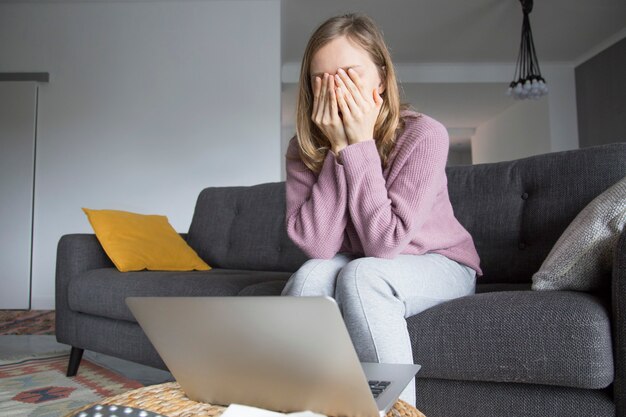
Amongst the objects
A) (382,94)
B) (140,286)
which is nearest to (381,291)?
(382,94)

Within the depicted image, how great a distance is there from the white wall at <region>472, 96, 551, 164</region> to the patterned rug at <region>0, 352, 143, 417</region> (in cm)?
600

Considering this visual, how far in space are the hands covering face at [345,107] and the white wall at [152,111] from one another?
3.37 metres

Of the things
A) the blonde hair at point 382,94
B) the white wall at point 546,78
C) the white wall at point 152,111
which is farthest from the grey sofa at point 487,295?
the white wall at point 546,78

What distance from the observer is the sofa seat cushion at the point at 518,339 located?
98 cm

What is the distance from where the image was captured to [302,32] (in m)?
5.65

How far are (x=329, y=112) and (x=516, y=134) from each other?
7.35 m

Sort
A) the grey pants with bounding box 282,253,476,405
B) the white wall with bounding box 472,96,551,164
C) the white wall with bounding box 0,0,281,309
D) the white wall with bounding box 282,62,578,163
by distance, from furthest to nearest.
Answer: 1. the white wall with bounding box 472,96,551,164
2. the white wall with bounding box 282,62,578,163
3. the white wall with bounding box 0,0,281,309
4. the grey pants with bounding box 282,253,476,405

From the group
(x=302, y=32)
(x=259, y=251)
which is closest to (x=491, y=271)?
(x=259, y=251)

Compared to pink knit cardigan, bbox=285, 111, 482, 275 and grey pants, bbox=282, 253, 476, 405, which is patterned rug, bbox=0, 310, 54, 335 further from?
grey pants, bbox=282, 253, 476, 405

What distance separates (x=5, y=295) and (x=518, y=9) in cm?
506

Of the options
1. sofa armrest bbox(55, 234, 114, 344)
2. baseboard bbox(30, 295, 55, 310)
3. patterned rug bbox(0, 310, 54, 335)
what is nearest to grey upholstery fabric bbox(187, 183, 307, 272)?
sofa armrest bbox(55, 234, 114, 344)

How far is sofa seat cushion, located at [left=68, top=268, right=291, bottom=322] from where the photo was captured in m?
1.68

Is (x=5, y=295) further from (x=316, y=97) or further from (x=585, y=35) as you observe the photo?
(x=585, y=35)

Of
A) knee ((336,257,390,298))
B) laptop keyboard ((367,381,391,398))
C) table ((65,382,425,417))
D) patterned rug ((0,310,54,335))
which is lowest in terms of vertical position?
patterned rug ((0,310,54,335))
